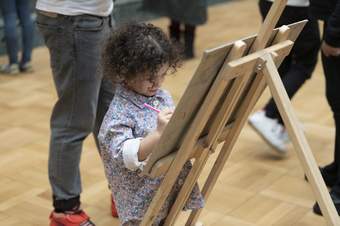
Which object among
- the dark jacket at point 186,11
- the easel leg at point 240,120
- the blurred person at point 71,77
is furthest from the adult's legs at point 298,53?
the dark jacket at point 186,11

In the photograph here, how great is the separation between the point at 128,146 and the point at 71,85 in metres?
0.52

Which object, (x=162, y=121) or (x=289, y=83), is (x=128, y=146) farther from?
(x=289, y=83)

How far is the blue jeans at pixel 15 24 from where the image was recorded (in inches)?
183

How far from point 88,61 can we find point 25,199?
2.80ft

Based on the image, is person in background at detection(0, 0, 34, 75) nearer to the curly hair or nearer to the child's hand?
the curly hair

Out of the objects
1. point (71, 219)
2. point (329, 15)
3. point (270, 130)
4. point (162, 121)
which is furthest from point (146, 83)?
point (270, 130)

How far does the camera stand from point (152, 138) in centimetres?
171

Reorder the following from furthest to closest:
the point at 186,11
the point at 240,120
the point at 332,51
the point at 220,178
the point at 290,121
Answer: the point at 186,11, the point at 220,178, the point at 332,51, the point at 240,120, the point at 290,121

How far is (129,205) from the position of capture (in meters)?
1.90

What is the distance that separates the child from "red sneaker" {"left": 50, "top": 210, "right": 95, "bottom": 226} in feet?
1.57

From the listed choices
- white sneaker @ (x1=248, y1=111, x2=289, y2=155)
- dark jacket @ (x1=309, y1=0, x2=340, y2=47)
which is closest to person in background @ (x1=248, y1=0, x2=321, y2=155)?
white sneaker @ (x1=248, y1=111, x2=289, y2=155)

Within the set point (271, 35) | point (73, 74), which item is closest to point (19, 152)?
point (73, 74)

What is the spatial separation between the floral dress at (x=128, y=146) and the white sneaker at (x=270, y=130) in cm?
124

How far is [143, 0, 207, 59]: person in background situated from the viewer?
5.01 metres
